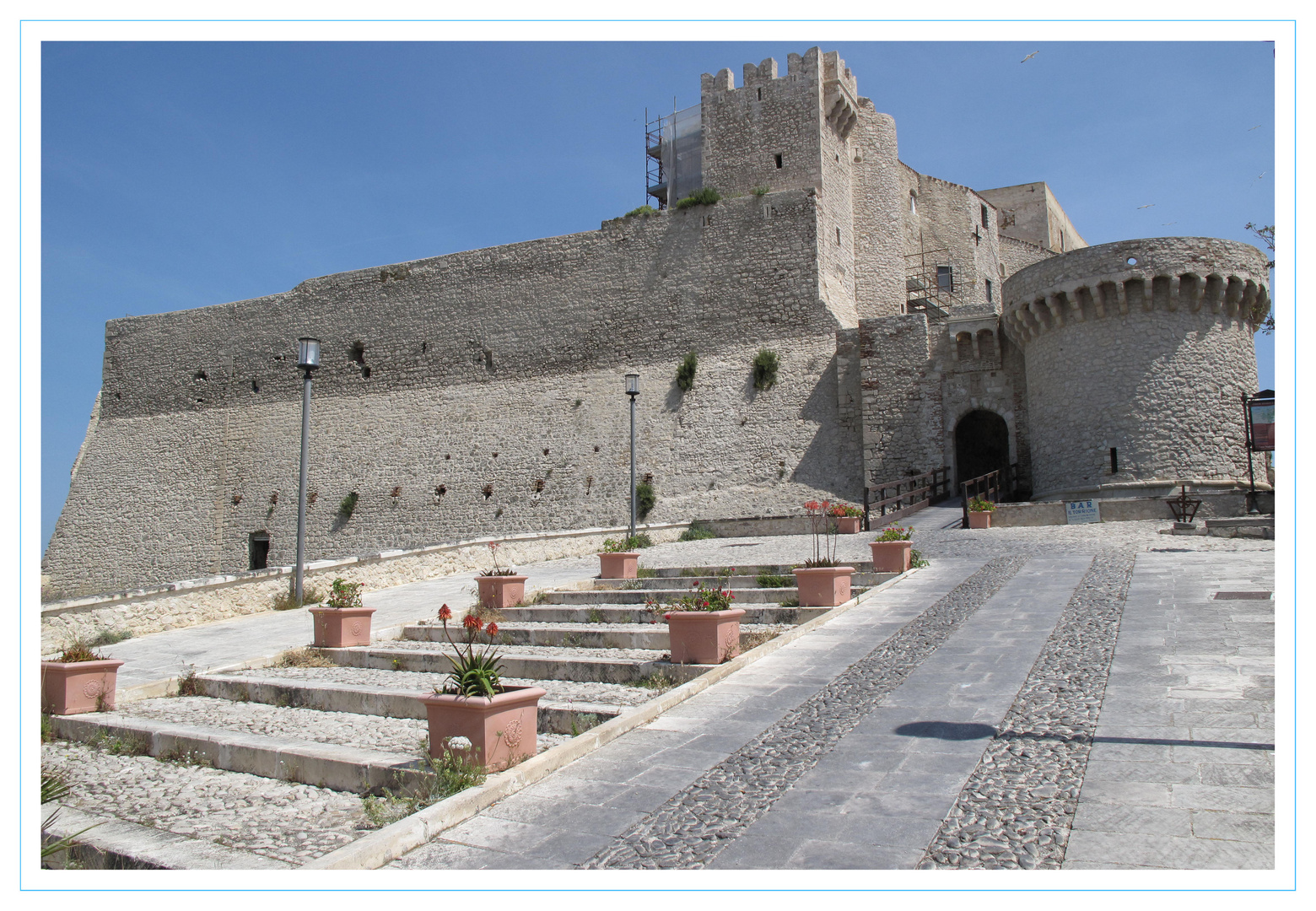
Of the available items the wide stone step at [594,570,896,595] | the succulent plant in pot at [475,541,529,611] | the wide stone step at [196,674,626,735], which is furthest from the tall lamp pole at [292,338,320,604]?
the wide stone step at [196,674,626,735]

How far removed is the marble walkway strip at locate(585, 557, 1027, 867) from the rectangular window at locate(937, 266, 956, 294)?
20.9 m

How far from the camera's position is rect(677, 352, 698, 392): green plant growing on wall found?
66.1 feet

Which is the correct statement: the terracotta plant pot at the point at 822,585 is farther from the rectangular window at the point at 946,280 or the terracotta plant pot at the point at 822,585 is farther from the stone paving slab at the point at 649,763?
the rectangular window at the point at 946,280

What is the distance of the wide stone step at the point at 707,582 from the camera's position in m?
8.90

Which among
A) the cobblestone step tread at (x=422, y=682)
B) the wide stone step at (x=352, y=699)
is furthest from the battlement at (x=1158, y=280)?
the wide stone step at (x=352, y=699)

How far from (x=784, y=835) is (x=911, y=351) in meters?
16.7

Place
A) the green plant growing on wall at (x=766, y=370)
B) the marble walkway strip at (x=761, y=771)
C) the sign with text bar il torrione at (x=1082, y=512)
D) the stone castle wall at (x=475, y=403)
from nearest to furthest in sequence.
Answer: the marble walkway strip at (x=761, y=771)
the sign with text bar il torrione at (x=1082, y=512)
the green plant growing on wall at (x=766, y=370)
the stone castle wall at (x=475, y=403)

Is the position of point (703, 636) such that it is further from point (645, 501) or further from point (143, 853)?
point (645, 501)

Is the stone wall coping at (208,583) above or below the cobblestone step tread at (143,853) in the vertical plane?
above

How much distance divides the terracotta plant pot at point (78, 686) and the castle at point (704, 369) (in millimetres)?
13919

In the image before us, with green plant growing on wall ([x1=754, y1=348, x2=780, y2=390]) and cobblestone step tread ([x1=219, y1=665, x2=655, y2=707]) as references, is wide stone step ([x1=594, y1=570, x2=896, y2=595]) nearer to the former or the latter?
cobblestone step tread ([x1=219, y1=665, x2=655, y2=707])

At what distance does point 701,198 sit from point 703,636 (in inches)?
668
